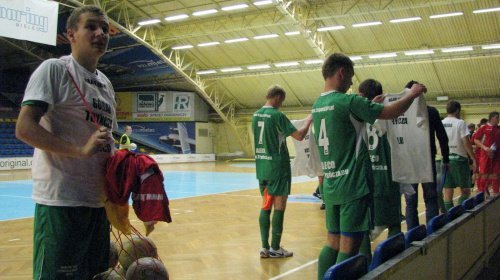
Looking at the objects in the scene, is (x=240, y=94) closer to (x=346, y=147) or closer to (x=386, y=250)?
(x=346, y=147)

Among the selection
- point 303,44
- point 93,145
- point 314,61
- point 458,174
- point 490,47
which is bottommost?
point 458,174

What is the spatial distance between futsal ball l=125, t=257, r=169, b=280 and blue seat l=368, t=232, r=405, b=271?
4.27 feet

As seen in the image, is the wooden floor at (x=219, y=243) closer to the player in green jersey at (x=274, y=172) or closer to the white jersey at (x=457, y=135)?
the player in green jersey at (x=274, y=172)

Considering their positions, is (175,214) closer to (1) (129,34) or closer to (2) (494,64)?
(1) (129,34)

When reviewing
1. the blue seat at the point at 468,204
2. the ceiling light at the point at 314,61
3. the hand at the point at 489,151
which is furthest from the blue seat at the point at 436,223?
the ceiling light at the point at 314,61

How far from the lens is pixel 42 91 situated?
5.64ft

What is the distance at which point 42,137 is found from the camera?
5.44ft

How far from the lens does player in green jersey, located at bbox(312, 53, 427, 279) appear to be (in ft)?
8.48

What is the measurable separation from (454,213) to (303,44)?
19.7 m

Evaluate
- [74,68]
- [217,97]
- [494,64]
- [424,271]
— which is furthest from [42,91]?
[217,97]

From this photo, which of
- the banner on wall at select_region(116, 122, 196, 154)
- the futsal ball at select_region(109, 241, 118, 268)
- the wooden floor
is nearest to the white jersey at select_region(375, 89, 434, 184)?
the wooden floor

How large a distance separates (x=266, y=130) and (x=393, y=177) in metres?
1.39

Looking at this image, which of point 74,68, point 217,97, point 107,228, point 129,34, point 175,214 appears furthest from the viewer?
point 217,97

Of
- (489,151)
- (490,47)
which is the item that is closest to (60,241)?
(489,151)
